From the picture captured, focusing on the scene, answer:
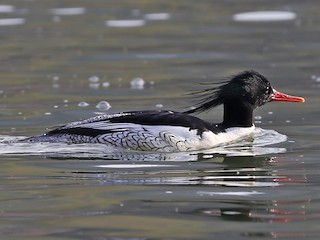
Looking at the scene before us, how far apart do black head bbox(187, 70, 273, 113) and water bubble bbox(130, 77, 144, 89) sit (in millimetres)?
3828

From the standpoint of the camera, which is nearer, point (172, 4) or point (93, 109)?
point (93, 109)

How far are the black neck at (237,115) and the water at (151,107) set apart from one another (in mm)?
229

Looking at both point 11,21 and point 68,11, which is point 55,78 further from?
point 68,11

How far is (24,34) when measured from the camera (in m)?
20.8

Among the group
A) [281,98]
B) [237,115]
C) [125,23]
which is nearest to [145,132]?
[237,115]

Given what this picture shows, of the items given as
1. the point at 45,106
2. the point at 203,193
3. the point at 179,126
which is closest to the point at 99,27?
the point at 45,106

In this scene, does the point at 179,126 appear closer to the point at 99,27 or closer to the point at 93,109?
the point at 93,109

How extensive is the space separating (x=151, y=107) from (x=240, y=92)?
2.49 m

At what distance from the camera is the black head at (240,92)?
11.6 m

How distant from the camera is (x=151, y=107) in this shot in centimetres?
1402

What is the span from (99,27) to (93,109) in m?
8.15

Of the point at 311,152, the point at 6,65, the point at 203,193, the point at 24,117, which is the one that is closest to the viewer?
the point at 203,193

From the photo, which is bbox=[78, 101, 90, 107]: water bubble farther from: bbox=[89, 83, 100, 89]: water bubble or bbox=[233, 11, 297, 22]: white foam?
bbox=[233, 11, 297, 22]: white foam

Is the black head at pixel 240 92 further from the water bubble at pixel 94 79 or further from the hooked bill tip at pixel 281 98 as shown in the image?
the water bubble at pixel 94 79
